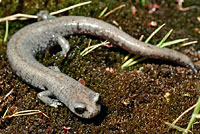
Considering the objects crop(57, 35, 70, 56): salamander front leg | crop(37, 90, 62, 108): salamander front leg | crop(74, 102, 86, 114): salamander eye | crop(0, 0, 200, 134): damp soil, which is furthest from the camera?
crop(57, 35, 70, 56): salamander front leg

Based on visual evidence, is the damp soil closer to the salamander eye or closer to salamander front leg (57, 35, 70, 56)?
salamander front leg (57, 35, 70, 56)

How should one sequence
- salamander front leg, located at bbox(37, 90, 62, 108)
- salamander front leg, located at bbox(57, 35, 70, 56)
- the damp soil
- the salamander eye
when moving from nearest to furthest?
the salamander eye, the damp soil, salamander front leg, located at bbox(37, 90, 62, 108), salamander front leg, located at bbox(57, 35, 70, 56)

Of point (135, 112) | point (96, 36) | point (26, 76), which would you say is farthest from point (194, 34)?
point (26, 76)

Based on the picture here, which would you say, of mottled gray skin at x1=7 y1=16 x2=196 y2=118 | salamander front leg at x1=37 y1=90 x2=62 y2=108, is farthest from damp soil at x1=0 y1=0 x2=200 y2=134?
mottled gray skin at x1=7 y1=16 x2=196 y2=118

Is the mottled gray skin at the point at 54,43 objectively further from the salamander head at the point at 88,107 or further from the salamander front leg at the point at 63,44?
the salamander front leg at the point at 63,44

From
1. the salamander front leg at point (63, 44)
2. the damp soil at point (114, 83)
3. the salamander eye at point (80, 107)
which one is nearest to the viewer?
the salamander eye at point (80, 107)

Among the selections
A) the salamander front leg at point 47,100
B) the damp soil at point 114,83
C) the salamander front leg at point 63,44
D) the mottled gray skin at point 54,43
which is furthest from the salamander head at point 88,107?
the salamander front leg at point 63,44
